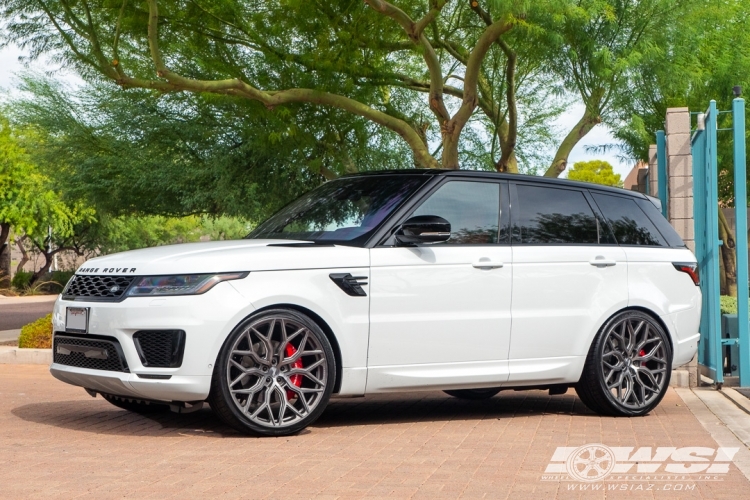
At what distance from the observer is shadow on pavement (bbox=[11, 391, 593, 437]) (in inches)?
316

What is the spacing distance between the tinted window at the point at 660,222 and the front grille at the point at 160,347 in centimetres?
453

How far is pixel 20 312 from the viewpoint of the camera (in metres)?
29.7

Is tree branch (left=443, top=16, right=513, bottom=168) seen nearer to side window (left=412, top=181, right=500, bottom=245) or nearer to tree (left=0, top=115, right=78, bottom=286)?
side window (left=412, top=181, right=500, bottom=245)

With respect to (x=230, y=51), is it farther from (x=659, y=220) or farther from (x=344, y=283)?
(x=344, y=283)

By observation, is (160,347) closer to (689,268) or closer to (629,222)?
(629,222)

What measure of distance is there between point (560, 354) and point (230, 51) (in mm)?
11932

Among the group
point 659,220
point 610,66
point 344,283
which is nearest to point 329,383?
point 344,283

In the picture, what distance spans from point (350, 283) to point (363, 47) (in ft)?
35.8

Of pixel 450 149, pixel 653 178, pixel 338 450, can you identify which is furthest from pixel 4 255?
pixel 338 450

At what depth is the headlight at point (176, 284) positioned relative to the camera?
7176 millimetres

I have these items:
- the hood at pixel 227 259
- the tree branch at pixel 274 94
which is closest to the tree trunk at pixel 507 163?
the tree branch at pixel 274 94

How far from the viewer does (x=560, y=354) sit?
8.66 metres

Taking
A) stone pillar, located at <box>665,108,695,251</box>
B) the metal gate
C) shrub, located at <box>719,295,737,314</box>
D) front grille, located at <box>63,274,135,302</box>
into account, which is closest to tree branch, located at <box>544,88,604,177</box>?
shrub, located at <box>719,295,737,314</box>

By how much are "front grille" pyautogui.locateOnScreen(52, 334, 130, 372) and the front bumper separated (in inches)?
2.3
